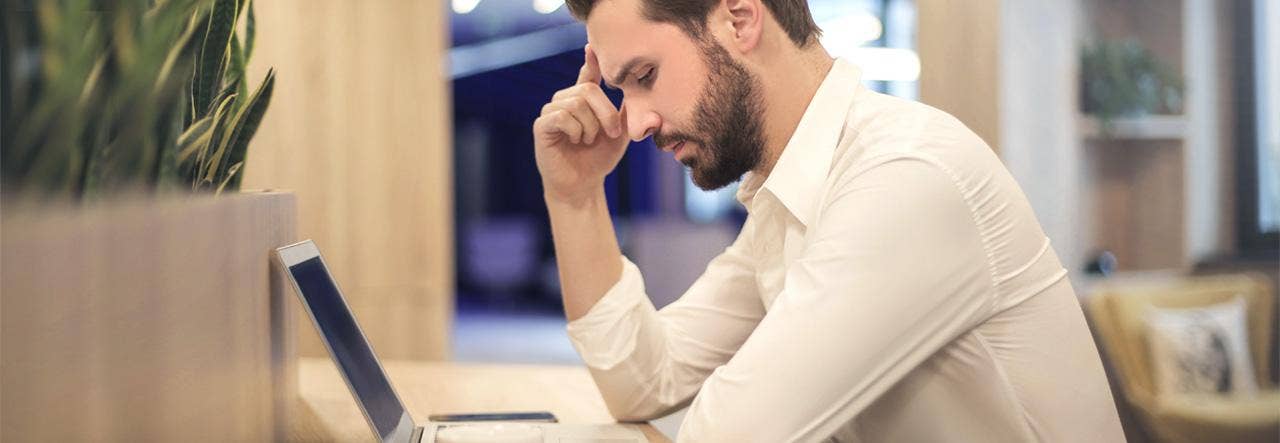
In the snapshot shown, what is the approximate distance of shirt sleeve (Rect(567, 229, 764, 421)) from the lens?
1549mm

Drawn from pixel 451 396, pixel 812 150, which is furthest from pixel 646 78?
pixel 451 396

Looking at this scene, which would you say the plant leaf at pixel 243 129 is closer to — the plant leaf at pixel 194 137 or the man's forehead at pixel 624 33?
the plant leaf at pixel 194 137

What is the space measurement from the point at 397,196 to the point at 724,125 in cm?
296

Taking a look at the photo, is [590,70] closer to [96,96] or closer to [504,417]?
[504,417]

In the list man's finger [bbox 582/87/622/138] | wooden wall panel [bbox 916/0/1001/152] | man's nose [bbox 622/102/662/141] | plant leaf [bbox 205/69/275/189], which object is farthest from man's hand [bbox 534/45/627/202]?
wooden wall panel [bbox 916/0/1001/152]

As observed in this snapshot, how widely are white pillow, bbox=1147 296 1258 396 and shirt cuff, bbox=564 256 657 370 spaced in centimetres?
300

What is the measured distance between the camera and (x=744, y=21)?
4.64ft

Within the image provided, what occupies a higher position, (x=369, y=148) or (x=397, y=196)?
(x=369, y=148)

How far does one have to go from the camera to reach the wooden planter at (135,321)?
0.50 m

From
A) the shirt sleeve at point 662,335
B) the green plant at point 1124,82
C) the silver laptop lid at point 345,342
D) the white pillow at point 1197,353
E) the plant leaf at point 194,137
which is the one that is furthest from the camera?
the green plant at point 1124,82

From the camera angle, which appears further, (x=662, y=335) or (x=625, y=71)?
(x=662, y=335)

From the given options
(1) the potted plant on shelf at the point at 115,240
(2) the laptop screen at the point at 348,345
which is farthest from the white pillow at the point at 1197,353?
(1) the potted plant on shelf at the point at 115,240

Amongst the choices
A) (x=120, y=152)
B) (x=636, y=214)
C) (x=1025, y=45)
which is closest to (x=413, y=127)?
(x=1025, y=45)

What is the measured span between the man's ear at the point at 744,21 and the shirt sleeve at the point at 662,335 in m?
0.33
